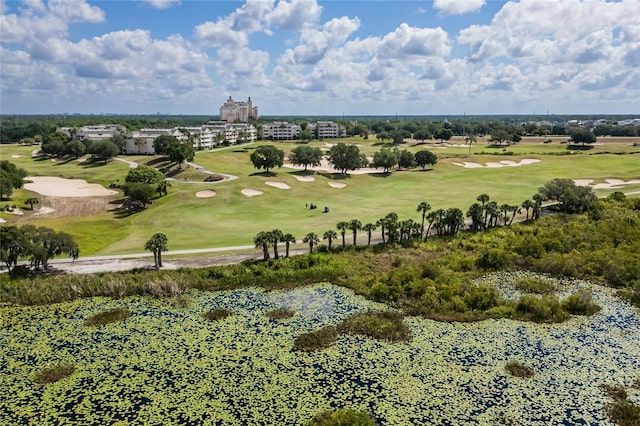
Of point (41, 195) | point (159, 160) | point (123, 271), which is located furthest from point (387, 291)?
point (159, 160)

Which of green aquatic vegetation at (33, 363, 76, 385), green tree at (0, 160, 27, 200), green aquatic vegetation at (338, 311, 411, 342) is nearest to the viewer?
green aquatic vegetation at (33, 363, 76, 385)

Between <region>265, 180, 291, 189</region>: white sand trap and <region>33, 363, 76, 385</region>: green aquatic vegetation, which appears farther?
<region>265, 180, 291, 189</region>: white sand trap

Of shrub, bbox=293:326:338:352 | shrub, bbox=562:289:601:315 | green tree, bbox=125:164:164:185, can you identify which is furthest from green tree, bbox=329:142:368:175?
shrub, bbox=293:326:338:352

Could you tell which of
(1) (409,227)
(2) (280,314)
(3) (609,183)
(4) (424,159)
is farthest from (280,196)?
(3) (609,183)

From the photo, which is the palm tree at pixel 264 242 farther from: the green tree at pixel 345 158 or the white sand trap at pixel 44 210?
the green tree at pixel 345 158

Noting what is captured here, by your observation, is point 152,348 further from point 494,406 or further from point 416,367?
point 494,406

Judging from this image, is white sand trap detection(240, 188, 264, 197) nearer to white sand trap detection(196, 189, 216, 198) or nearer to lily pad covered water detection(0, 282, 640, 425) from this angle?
white sand trap detection(196, 189, 216, 198)
